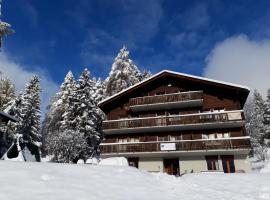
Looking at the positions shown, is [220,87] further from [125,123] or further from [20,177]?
[20,177]

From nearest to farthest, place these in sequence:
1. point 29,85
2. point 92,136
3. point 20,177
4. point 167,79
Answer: point 20,177 < point 167,79 < point 92,136 < point 29,85

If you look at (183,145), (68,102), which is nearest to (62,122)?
(68,102)

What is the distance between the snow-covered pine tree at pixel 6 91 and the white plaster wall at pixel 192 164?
2720 centimetres

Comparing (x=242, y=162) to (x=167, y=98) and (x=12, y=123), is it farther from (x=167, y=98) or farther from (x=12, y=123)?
(x=12, y=123)

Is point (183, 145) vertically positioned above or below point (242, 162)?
above

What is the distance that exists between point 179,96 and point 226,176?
16841 millimetres

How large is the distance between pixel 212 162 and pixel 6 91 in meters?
31.7

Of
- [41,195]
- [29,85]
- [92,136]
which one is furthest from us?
[29,85]

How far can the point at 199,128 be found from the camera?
30047mm

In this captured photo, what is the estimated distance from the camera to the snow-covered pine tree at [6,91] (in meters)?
42.8

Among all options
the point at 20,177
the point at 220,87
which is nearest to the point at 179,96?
the point at 220,87

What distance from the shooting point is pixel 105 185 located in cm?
1009

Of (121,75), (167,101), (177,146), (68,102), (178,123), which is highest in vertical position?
(121,75)

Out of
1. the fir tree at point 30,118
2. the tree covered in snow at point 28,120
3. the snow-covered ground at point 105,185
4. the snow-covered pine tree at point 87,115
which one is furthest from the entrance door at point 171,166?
the fir tree at point 30,118
